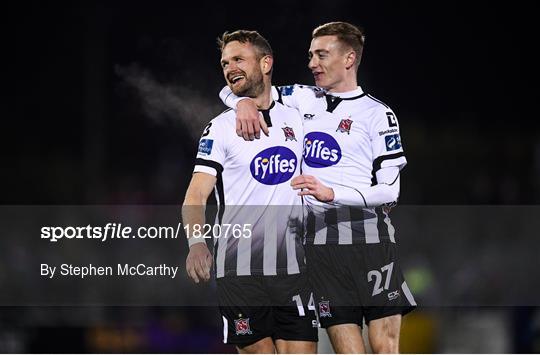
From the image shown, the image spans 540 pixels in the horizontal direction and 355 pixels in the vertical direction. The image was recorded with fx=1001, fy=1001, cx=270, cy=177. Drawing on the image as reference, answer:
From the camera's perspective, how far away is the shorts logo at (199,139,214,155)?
5.80m

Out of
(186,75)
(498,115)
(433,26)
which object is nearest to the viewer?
(186,75)

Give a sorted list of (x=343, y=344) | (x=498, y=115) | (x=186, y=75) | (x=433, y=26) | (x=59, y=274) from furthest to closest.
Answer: (x=498, y=115)
(x=433, y=26)
(x=59, y=274)
(x=186, y=75)
(x=343, y=344)

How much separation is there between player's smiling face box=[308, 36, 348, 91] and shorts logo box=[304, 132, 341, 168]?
34 cm

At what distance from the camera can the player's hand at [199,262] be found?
18.7 feet

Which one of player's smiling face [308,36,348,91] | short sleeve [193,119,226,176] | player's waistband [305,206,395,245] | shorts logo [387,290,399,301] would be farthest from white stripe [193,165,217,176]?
shorts logo [387,290,399,301]

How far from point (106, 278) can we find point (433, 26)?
3.14 meters

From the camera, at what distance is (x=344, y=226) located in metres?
5.84

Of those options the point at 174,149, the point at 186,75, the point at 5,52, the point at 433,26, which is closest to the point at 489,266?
the point at 433,26

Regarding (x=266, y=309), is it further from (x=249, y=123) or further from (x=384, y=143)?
(x=384, y=143)

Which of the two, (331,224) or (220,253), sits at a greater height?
(331,224)

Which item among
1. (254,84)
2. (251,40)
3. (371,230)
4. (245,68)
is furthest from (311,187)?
(251,40)

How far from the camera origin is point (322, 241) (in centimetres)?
584

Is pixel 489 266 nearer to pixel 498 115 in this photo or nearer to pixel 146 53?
pixel 498 115

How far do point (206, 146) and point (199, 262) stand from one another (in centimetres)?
67
